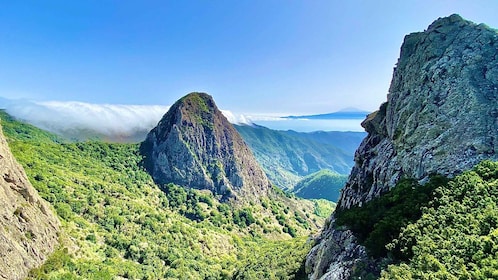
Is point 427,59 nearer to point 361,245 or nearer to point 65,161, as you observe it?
point 361,245

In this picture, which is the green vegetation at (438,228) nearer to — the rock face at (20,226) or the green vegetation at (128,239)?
the green vegetation at (128,239)

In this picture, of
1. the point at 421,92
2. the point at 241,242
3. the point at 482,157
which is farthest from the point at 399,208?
the point at 241,242

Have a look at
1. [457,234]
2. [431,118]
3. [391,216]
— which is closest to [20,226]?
Result: [391,216]

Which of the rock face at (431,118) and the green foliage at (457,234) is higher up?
the rock face at (431,118)

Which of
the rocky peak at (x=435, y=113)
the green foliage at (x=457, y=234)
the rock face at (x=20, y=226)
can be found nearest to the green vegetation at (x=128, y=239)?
the rock face at (x=20, y=226)

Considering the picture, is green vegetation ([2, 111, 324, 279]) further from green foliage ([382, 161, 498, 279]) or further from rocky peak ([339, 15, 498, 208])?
green foliage ([382, 161, 498, 279])

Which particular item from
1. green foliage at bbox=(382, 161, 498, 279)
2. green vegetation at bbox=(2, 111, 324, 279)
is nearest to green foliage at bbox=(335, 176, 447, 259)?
green foliage at bbox=(382, 161, 498, 279)

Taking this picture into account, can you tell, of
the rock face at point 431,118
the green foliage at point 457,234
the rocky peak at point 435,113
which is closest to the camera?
the green foliage at point 457,234
